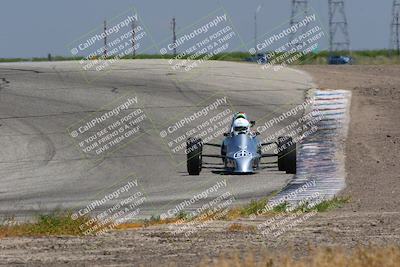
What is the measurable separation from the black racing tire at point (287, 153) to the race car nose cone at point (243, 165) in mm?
838

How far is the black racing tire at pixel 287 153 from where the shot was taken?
2655 centimetres

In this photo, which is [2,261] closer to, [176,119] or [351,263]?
[351,263]

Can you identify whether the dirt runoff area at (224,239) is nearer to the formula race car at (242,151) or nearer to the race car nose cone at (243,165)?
the formula race car at (242,151)

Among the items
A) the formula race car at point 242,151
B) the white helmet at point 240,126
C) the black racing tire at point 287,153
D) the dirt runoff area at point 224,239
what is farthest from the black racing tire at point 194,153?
the dirt runoff area at point 224,239

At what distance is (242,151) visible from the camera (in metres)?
26.2

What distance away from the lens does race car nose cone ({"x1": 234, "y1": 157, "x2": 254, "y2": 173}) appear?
26297 mm

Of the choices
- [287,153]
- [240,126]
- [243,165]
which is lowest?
[243,165]

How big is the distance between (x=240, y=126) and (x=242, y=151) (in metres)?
0.64

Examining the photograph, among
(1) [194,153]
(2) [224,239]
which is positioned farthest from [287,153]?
(2) [224,239]

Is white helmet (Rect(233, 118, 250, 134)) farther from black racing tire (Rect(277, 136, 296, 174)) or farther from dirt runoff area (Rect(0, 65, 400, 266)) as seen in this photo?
dirt runoff area (Rect(0, 65, 400, 266))

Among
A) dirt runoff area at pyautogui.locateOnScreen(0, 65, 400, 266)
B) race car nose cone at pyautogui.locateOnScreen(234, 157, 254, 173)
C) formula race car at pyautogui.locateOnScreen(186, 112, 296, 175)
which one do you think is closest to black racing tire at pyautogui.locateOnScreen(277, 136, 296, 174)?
formula race car at pyautogui.locateOnScreen(186, 112, 296, 175)

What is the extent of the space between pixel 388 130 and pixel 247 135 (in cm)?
1076

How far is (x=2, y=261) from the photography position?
1316 centimetres

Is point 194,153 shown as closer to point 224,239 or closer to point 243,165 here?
point 243,165
